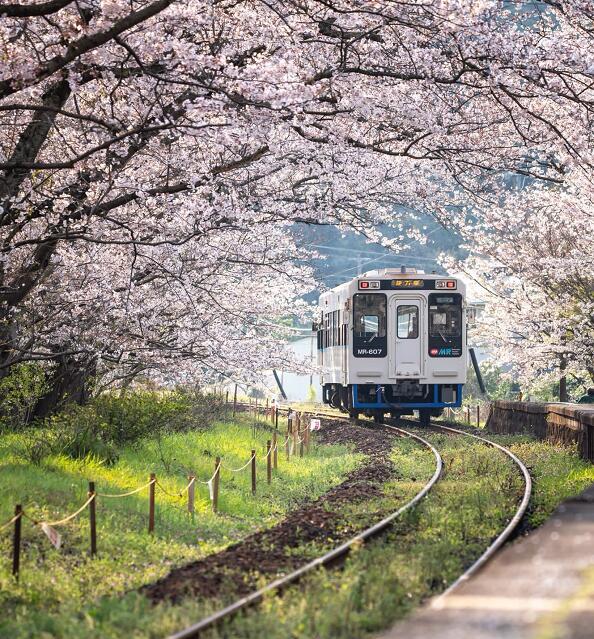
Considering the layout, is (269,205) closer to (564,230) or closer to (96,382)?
(96,382)

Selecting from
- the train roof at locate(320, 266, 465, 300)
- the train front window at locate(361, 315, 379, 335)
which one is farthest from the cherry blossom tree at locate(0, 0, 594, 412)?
the train front window at locate(361, 315, 379, 335)

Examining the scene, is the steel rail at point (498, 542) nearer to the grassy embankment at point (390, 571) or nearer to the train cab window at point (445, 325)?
the grassy embankment at point (390, 571)

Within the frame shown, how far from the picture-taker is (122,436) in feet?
54.8

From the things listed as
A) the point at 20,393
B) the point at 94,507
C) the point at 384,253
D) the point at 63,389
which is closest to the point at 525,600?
the point at 94,507

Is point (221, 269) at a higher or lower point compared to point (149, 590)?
higher

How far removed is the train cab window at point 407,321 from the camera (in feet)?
80.6

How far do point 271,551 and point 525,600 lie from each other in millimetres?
3624

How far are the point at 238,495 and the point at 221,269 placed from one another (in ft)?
20.4

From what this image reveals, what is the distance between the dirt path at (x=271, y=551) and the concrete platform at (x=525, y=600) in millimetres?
1777

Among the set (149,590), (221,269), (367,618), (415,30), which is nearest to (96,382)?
(221,269)

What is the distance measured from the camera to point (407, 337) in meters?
24.7

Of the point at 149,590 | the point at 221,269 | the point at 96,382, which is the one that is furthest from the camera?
the point at 96,382

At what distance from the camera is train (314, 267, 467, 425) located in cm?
2436

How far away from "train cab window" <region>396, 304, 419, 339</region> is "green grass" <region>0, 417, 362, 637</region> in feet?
22.2
